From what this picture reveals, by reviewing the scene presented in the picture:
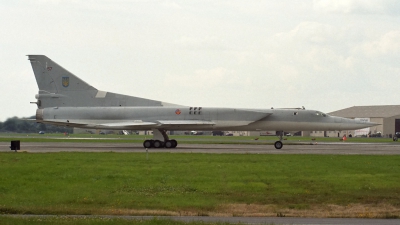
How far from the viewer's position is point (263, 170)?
22516 millimetres

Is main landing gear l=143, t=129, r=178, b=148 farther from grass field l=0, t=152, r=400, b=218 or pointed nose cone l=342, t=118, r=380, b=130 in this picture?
grass field l=0, t=152, r=400, b=218

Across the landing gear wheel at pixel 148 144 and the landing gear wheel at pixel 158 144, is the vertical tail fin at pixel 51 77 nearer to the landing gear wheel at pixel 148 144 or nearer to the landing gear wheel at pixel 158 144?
the landing gear wheel at pixel 148 144

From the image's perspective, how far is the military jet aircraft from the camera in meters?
40.2

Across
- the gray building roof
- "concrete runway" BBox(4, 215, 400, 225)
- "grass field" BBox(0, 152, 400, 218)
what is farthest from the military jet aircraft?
the gray building roof

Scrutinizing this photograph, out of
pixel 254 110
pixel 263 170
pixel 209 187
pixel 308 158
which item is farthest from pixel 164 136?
pixel 209 187

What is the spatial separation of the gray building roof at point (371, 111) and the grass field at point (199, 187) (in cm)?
8291

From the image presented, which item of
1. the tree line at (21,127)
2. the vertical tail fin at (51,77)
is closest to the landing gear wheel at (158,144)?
the vertical tail fin at (51,77)

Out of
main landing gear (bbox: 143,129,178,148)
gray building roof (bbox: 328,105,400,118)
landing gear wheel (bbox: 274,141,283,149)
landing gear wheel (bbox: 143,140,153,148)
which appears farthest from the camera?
gray building roof (bbox: 328,105,400,118)

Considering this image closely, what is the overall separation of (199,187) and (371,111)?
317 ft

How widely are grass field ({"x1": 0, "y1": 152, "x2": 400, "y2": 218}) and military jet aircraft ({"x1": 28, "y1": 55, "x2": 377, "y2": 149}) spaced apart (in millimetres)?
13953

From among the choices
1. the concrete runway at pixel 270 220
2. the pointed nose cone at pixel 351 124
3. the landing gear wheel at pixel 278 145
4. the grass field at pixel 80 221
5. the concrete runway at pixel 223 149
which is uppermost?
the pointed nose cone at pixel 351 124

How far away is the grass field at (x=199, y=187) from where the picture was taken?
15281mm

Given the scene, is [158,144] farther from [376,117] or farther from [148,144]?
[376,117]

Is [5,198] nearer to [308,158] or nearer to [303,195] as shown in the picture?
[303,195]
